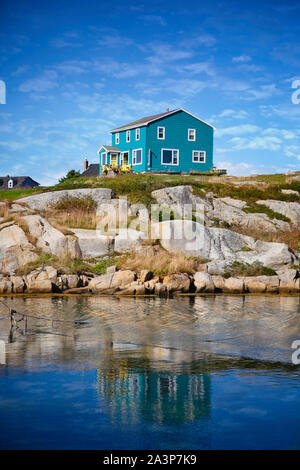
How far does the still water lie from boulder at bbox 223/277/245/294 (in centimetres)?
706

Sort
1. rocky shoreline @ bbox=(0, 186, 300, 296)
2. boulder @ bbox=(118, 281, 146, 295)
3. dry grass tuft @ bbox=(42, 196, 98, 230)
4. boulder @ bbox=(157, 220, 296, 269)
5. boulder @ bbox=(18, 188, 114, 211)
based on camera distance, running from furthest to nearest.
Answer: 1. boulder @ bbox=(18, 188, 114, 211)
2. dry grass tuft @ bbox=(42, 196, 98, 230)
3. boulder @ bbox=(157, 220, 296, 269)
4. rocky shoreline @ bbox=(0, 186, 300, 296)
5. boulder @ bbox=(118, 281, 146, 295)

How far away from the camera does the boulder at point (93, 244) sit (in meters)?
28.3

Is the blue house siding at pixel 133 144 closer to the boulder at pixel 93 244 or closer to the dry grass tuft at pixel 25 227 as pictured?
the boulder at pixel 93 244

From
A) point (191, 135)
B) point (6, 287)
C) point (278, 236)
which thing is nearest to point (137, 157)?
point (191, 135)

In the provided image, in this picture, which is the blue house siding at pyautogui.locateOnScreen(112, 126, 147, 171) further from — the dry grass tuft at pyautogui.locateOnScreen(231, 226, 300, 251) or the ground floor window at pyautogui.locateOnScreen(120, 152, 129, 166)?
the dry grass tuft at pyautogui.locateOnScreen(231, 226, 300, 251)

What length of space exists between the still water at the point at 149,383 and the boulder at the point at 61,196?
15176 millimetres

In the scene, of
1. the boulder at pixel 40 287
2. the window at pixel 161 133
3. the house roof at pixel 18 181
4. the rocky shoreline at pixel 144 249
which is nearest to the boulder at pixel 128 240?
the rocky shoreline at pixel 144 249

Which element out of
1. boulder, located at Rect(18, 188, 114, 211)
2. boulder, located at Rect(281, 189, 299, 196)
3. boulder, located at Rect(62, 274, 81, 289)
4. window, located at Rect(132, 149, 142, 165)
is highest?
window, located at Rect(132, 149, 142, 165)

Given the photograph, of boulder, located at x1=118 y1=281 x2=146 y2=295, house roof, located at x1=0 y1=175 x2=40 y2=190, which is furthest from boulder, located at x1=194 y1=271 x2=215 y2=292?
house roof, located at x1=0 y1=175 x2=40 y2=190

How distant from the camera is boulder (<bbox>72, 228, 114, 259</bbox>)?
28281 millimetres

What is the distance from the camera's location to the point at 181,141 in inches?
1945

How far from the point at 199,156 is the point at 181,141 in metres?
2.23

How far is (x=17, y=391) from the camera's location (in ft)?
32.7
